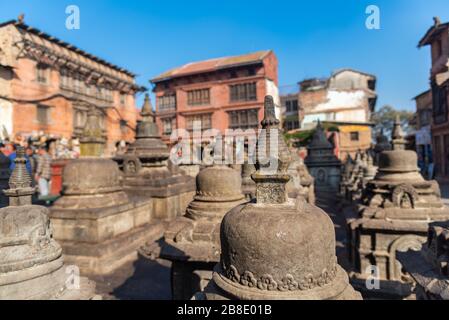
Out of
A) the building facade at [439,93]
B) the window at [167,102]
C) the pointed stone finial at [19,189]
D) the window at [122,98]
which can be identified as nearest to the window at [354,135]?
the building facade at [439,93]

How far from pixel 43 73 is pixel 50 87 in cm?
121

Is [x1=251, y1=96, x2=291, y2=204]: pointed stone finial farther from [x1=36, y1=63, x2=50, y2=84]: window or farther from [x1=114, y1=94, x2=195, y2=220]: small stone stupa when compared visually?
[x1=36, y1=63, x2=50, y2=84]: window

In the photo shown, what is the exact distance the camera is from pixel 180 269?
449 centimetres

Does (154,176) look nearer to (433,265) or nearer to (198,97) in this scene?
(433,265)

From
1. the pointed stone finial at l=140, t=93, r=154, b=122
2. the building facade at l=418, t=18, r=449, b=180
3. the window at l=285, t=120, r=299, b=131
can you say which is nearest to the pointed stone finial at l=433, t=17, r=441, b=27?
the building facade at l=418, t=18, r=449, b=180

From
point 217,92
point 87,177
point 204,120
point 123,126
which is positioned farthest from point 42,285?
point 123,126

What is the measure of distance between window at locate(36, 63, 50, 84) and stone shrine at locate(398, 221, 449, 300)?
27822mm

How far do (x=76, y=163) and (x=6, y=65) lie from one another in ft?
63.0

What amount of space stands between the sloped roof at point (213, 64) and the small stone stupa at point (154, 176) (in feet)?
65.3

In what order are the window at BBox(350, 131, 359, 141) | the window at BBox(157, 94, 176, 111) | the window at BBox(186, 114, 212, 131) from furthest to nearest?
the window at BBox(157, 94, 176, 111), the window at BBox(350, 131, 359, 141), the window at BBox(186, 114, 212, 131)

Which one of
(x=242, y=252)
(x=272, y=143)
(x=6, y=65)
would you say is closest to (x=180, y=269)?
(x=242, y=252)

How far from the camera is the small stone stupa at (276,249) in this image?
2.15 metres

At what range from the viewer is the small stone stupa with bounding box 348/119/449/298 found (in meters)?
5.85

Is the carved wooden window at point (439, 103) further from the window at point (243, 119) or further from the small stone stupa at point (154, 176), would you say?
the small stone stupa at point (154, 176)
